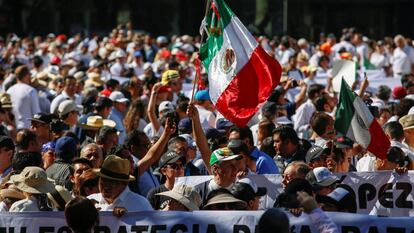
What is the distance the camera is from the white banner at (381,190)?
927 cm

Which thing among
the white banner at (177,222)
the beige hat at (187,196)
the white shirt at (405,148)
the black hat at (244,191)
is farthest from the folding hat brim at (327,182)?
the white shirt at (405,148)

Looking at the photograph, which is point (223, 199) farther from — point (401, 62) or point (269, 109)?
point (401, 62)

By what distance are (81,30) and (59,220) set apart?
36850 millimetres

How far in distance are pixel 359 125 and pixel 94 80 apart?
1106 centimetres

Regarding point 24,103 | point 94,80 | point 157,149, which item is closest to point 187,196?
point 157,149

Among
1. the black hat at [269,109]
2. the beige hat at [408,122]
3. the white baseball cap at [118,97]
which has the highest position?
the beige hat at [408,122]

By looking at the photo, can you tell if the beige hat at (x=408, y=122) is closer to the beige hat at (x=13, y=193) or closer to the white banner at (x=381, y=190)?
the white banner at (x=381, y=190)

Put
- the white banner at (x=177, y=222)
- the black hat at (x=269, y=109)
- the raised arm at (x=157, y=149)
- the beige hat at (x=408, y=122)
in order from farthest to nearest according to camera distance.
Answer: the black hat at (x=269, y=109) < the beige hat at (x=408, y=122) < the raised arm at (x=157, y=149) < the white banner at (x=177, y=222)

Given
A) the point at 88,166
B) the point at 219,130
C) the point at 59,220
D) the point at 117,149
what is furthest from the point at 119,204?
the point at 219,130

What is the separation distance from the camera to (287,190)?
7977 mm

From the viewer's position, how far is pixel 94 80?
2088 centimetres

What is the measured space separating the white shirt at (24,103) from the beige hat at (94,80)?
10.6 feet

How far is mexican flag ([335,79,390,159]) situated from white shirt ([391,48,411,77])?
15.6m

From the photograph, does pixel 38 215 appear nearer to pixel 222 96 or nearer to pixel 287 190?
pixel 287 190
